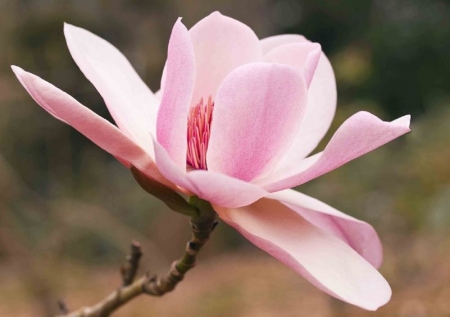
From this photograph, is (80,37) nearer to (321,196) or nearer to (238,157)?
(238,157)

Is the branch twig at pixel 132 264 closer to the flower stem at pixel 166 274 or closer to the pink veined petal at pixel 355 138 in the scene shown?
the flower stem at pixel 166 274

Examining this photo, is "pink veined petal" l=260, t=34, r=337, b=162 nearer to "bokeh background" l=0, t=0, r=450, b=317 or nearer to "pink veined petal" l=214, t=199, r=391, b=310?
"pink veined petal" l=214, t=199, r=391, b=310

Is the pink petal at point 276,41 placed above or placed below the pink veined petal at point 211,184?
Result: above

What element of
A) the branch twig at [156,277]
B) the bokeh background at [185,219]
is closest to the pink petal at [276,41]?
the branch twig at [156,277]

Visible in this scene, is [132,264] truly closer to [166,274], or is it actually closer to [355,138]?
[166,274]

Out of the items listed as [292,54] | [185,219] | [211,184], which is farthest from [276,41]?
[185,219]

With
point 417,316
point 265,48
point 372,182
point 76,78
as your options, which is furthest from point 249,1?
point 265,48

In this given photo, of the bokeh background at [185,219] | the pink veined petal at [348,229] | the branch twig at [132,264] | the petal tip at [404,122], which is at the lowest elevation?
the bokeh background at [185,219]
